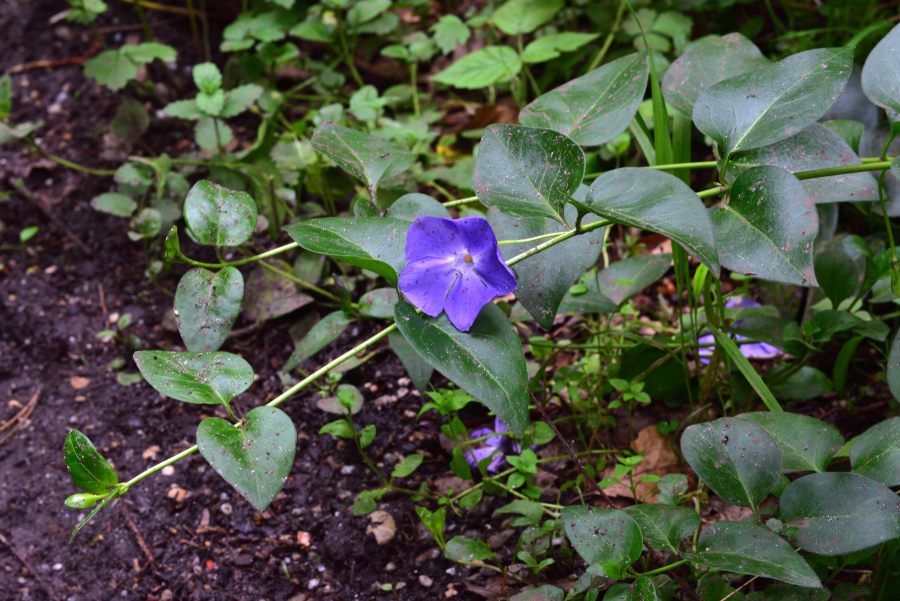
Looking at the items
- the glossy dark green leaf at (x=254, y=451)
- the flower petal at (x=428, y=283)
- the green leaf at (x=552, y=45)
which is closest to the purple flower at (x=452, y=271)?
the flower petal at (x=428, y=283)

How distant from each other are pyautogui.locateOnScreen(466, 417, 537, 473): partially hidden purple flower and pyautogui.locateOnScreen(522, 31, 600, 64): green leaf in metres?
1.22

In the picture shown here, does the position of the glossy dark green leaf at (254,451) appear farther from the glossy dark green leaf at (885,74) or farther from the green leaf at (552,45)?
the green leaf at (552,45)

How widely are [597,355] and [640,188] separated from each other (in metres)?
0.73

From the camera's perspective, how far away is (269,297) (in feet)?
5.86

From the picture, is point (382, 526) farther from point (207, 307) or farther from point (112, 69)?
point (112, 69)

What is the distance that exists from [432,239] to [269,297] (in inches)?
36.1

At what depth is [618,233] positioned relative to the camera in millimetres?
1976

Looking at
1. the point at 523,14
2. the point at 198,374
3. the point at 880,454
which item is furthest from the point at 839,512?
the point at 523,14

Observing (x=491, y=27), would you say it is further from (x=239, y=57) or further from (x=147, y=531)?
(x=147, y=531)

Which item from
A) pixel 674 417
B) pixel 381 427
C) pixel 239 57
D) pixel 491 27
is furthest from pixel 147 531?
pixel 491 27

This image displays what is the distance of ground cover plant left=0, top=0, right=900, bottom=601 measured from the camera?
3.14 ft

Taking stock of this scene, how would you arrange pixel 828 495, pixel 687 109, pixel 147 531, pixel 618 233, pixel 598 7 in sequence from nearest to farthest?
pixel 828 495
pixel 687 109
pixel 147 531
pixel 618 233
pixel 598 7

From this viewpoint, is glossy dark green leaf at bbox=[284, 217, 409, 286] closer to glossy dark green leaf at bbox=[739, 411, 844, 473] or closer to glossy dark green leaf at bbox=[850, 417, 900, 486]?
glossy dark green leaf at bbox=[739, 411, 844, 473]

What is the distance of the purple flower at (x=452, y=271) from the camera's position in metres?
0.97
